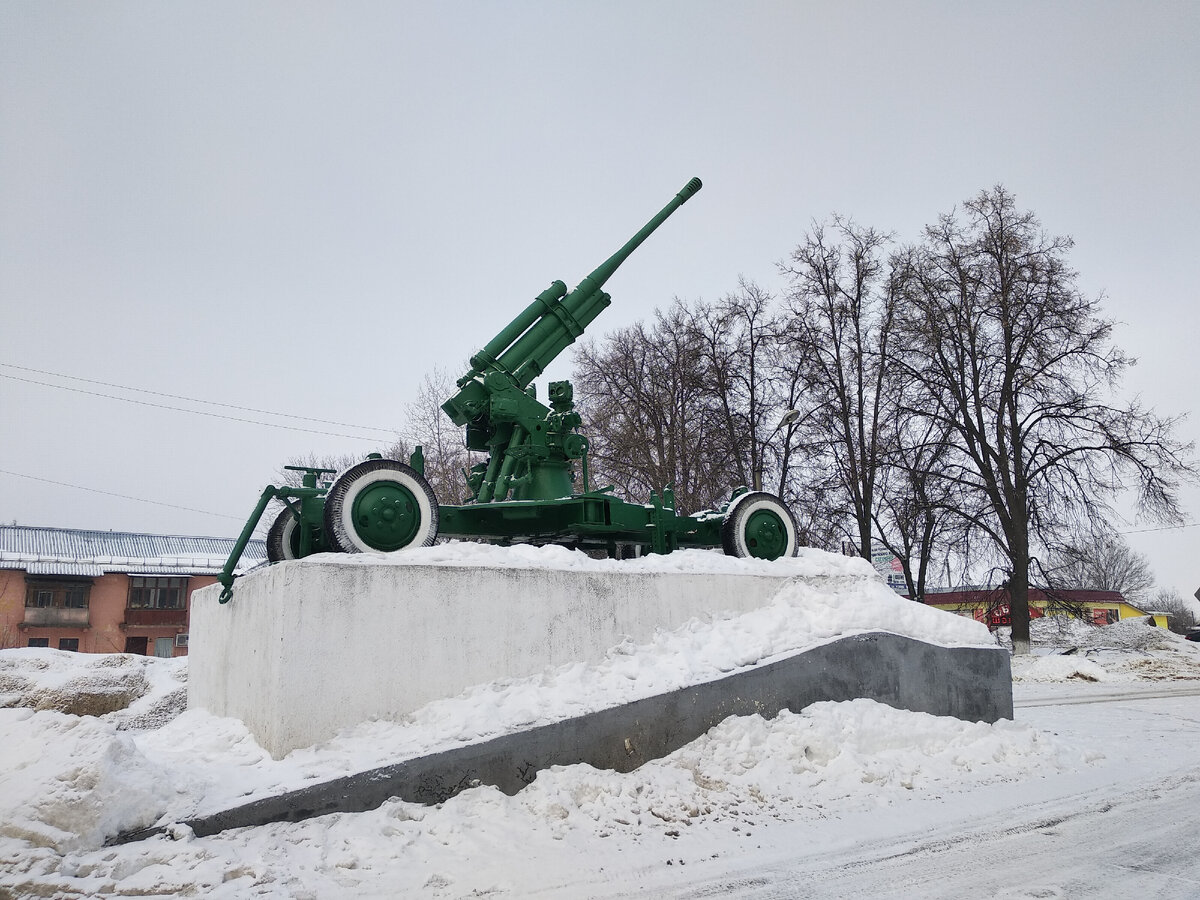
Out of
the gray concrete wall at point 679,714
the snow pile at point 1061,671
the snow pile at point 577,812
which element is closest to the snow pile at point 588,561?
the gray concrete wall at point 679,714

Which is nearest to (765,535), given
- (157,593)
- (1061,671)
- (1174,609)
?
(1061,671)

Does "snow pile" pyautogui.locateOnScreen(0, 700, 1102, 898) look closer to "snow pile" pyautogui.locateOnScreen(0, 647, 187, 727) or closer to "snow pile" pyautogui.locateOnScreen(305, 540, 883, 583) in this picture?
"snow pile" pyautogui.locateOnScreen(305, 540, 883, 583)

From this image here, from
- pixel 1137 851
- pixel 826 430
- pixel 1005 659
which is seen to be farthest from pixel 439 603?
pixel 826 430

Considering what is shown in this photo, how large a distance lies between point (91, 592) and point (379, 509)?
31.5 metres

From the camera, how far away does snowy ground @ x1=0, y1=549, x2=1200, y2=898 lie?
4.55 meters

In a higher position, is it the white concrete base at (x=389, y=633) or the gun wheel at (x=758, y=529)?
the gun wheel at (x=758, y=529)

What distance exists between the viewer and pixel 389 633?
6.12 metres

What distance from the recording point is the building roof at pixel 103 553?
32.7m

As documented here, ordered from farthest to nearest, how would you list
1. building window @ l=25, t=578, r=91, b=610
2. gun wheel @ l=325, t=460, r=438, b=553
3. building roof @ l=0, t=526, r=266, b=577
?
1. building roof @ l=0, t=526, r=266, b=577
2. building window @ l=25, t=578, r=91, b=610
3. gun wheel @ l=325, t=460, r=438, b=553

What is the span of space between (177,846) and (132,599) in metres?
33.1

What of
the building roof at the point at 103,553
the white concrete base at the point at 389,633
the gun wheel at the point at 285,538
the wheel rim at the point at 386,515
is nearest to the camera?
the white concrete base at the point at 389,633

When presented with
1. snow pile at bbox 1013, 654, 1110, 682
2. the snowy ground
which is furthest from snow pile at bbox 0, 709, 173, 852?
snow pile at bbox 1013, 654, 1110, 682

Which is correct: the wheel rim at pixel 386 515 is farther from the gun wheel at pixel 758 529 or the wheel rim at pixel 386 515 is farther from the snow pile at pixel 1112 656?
the snow pile at pixel 1112 656

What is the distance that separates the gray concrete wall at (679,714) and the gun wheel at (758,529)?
162cm
